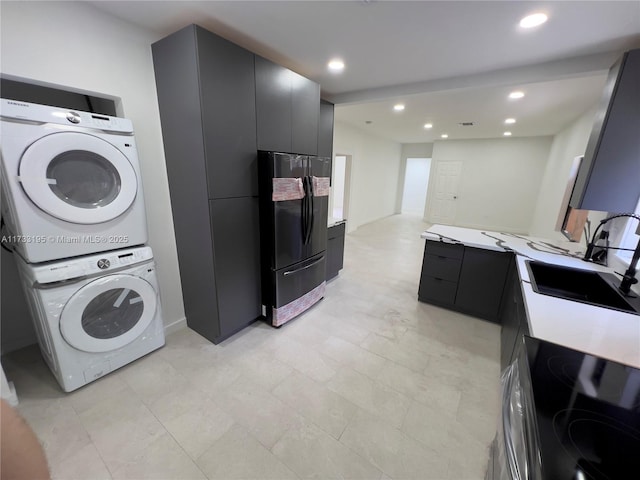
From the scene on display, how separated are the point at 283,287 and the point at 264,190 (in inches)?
37.1

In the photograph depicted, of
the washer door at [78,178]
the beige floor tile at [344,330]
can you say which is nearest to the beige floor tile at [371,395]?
the beige floor tile at [344,330]

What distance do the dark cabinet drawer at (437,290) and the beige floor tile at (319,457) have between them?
2.03m

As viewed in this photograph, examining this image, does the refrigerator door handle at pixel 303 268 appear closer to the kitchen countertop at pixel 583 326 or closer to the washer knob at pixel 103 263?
the washer knob at pixel 103 263

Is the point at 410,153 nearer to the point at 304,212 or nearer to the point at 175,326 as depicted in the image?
the point at 304,212

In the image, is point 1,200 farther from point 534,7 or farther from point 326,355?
point 534,7

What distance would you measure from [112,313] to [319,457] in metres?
1.72

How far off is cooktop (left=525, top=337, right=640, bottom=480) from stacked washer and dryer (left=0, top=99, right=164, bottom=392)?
92.1 inches

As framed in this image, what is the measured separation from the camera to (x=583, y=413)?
0.73m

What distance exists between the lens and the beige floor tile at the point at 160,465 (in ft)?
4.34

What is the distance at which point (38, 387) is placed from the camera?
70.4 inches

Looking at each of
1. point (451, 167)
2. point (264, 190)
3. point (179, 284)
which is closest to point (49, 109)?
point (264, 190)

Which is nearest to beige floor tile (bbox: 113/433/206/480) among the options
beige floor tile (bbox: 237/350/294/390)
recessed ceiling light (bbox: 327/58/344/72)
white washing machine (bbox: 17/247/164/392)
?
beige floor tile (bbox: 237/350/294/390)

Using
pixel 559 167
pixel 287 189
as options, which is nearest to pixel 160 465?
pixel 287 189

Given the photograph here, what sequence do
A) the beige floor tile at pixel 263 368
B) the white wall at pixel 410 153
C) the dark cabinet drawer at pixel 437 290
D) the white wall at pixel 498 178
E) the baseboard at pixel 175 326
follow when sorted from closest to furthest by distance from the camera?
the beige floor tile at pixel 263 368, the baseboard at pixel 175 326, the dark cabinet drawer at pixel 437 290, the white wall at pixel 498 178, the white wall at pixel 410 153
